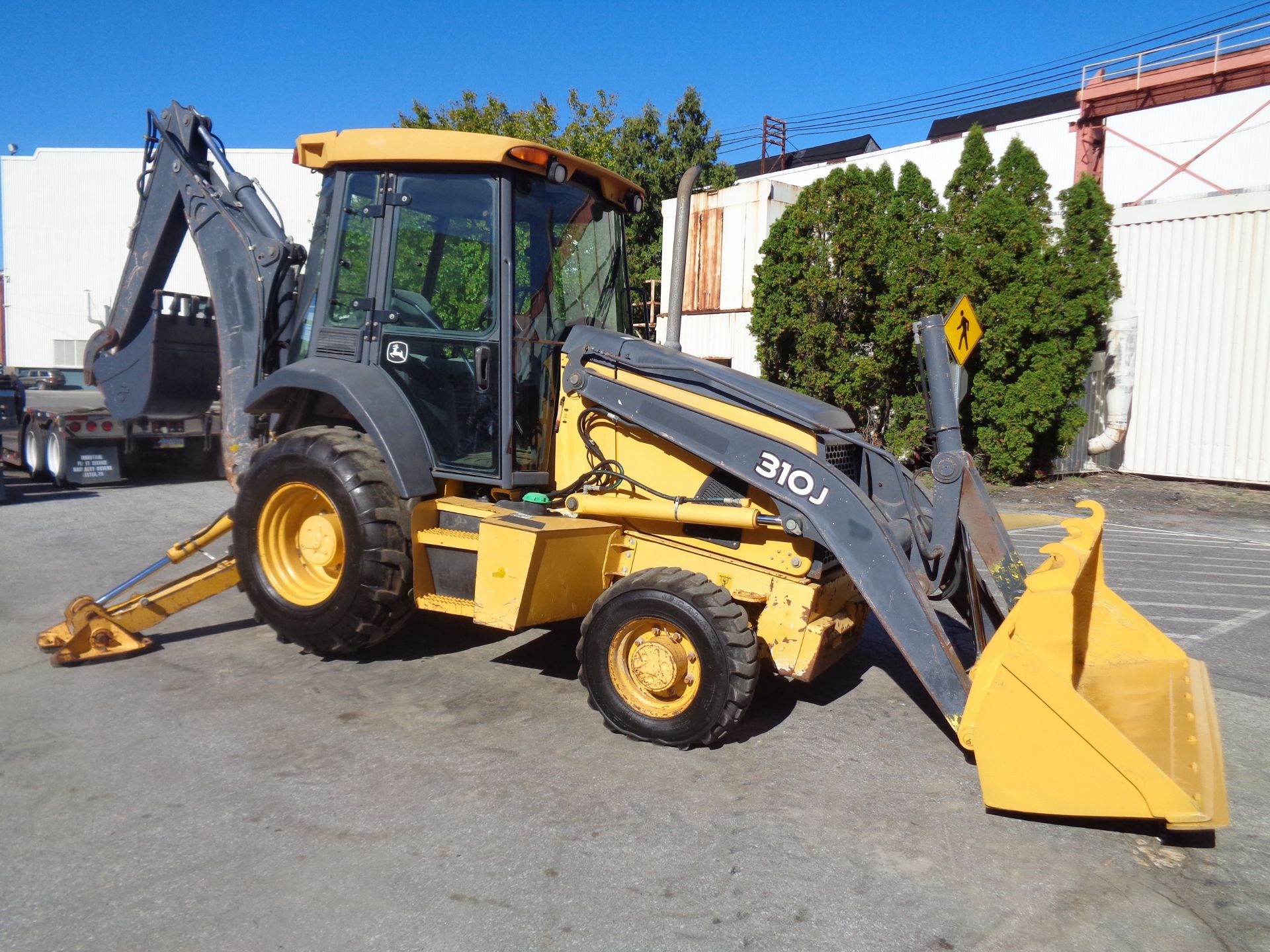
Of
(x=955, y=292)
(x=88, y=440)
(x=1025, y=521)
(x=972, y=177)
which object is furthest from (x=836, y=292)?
(x=88, y=440)

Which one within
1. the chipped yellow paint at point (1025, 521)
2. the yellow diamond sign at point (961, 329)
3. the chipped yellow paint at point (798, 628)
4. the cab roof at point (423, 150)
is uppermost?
the cab roof at point (423, 150)

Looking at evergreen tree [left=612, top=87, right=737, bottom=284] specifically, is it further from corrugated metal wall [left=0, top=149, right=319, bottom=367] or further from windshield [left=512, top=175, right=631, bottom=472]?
windshield [left=512, top=175, right=631, bottom=472]

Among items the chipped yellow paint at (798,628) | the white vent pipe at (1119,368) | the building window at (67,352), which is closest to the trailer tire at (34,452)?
the chipped yellow paint at (798,628)

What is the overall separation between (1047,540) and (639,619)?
7.12 metres

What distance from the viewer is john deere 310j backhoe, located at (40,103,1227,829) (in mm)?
3898

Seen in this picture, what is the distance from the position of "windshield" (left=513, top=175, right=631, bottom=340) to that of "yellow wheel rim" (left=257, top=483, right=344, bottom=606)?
65.7 inches

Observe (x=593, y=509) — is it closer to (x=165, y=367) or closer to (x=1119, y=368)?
(x=165, y=367)

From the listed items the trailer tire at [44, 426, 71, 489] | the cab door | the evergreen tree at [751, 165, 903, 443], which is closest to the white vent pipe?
the evergreen tree at [751, 165, 903, 443]

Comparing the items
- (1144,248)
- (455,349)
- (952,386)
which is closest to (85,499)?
(455,349)

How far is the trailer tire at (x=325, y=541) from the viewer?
16.8 ft

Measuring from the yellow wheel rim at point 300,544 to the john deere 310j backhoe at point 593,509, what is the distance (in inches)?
0.7

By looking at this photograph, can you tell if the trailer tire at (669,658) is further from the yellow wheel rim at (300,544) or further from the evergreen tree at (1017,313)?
the evergreen tree at (1017,313)

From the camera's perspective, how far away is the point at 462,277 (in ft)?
17.2

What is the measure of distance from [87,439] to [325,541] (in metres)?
9.14
